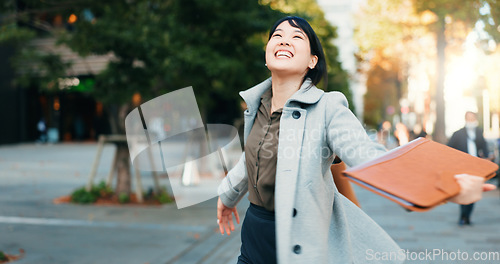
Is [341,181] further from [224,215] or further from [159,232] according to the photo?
[159,232]

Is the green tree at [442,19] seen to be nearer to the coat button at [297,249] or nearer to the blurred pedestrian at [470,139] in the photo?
the blurred pedestrian at [470,139]

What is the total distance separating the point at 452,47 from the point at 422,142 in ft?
65.5

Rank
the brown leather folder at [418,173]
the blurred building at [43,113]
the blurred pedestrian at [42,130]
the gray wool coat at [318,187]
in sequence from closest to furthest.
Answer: the brown leather folder at [418,173] < the gray wool coat at [318,187] < the blurred building at [43,113] < the blurred pedestrian at [42,130]

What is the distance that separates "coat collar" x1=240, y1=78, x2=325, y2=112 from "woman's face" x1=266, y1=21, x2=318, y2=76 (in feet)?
0.30

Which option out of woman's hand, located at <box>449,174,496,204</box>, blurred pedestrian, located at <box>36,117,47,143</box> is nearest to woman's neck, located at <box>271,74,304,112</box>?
woman's hand, located at <box>449,174,496,204</box>

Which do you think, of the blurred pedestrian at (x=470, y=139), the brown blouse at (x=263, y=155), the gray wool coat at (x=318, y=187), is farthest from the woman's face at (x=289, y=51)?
the blurred pedestrian at (x=470, y=139)

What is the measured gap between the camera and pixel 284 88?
236 centimetres

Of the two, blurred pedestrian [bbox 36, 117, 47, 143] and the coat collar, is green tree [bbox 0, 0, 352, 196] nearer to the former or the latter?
the coat collar

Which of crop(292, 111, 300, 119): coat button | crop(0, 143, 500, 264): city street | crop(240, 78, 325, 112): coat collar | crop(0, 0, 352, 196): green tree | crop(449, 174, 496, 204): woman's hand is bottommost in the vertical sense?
crop(0, 143, 500, 264): city street

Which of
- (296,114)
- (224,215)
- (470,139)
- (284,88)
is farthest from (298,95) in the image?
(470,139)

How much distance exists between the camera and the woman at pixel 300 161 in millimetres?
2027

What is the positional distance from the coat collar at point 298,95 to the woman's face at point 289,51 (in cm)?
9

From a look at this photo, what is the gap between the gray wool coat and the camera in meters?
2.02

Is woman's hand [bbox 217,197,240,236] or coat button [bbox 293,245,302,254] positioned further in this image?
woman's hand [bbox 217,197,240,236]
